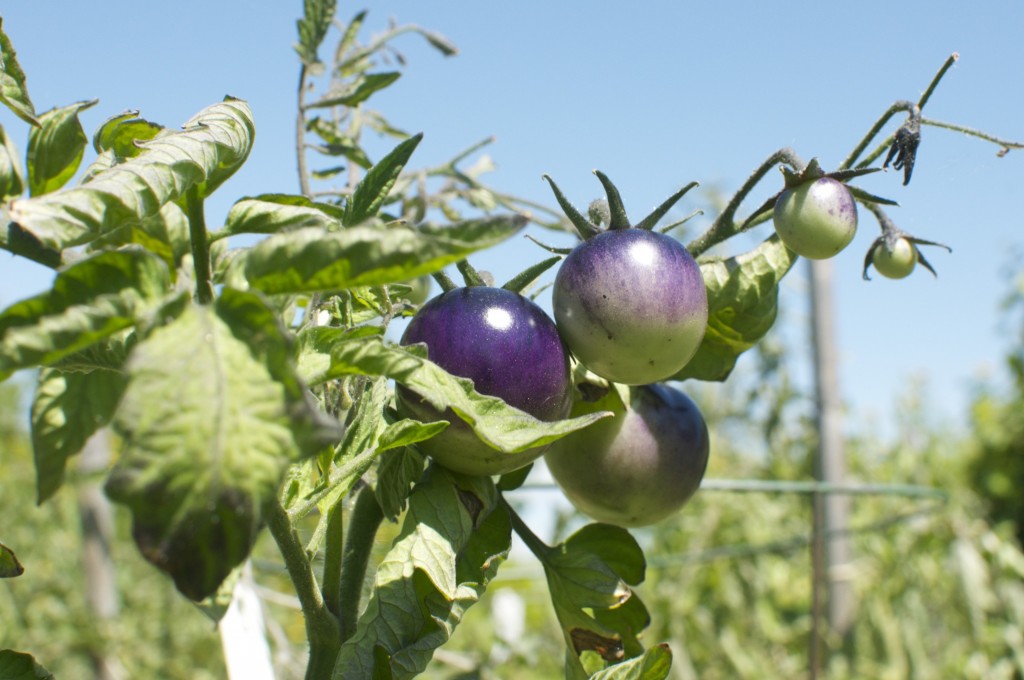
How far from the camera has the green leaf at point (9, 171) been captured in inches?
14.5

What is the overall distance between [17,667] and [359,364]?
26 cm

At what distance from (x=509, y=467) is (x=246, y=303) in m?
0.22

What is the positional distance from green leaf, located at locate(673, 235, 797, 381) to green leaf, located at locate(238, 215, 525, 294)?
0.85 feet

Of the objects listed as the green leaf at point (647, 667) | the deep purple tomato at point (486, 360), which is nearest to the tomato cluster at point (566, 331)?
the deep purple tomato at point (486, 360)

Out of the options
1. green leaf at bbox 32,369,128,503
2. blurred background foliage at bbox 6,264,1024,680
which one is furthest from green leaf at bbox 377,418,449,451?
blurred background foliage at bbox 6,264,1024,680

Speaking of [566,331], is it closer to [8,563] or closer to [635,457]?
[635,457]

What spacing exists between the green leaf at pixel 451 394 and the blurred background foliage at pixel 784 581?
0.65m

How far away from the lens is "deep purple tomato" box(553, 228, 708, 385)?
49 centimetres

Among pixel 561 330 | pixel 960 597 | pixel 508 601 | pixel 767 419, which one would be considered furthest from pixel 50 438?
pixel 960 597

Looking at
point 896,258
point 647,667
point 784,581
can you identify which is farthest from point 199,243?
point 784,581

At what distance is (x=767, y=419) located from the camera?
206 centimetres

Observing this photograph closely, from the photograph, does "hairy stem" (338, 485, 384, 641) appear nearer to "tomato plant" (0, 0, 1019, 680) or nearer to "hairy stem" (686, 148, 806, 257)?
"tomato plant" (0, 0, 1019, 680)

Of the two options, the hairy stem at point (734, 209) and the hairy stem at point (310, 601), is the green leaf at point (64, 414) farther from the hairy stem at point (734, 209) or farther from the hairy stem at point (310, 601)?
the hairy stem at point (734, 209)

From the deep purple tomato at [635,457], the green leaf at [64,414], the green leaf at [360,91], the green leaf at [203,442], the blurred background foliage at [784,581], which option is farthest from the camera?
the blurred background foliage at [784,581]
